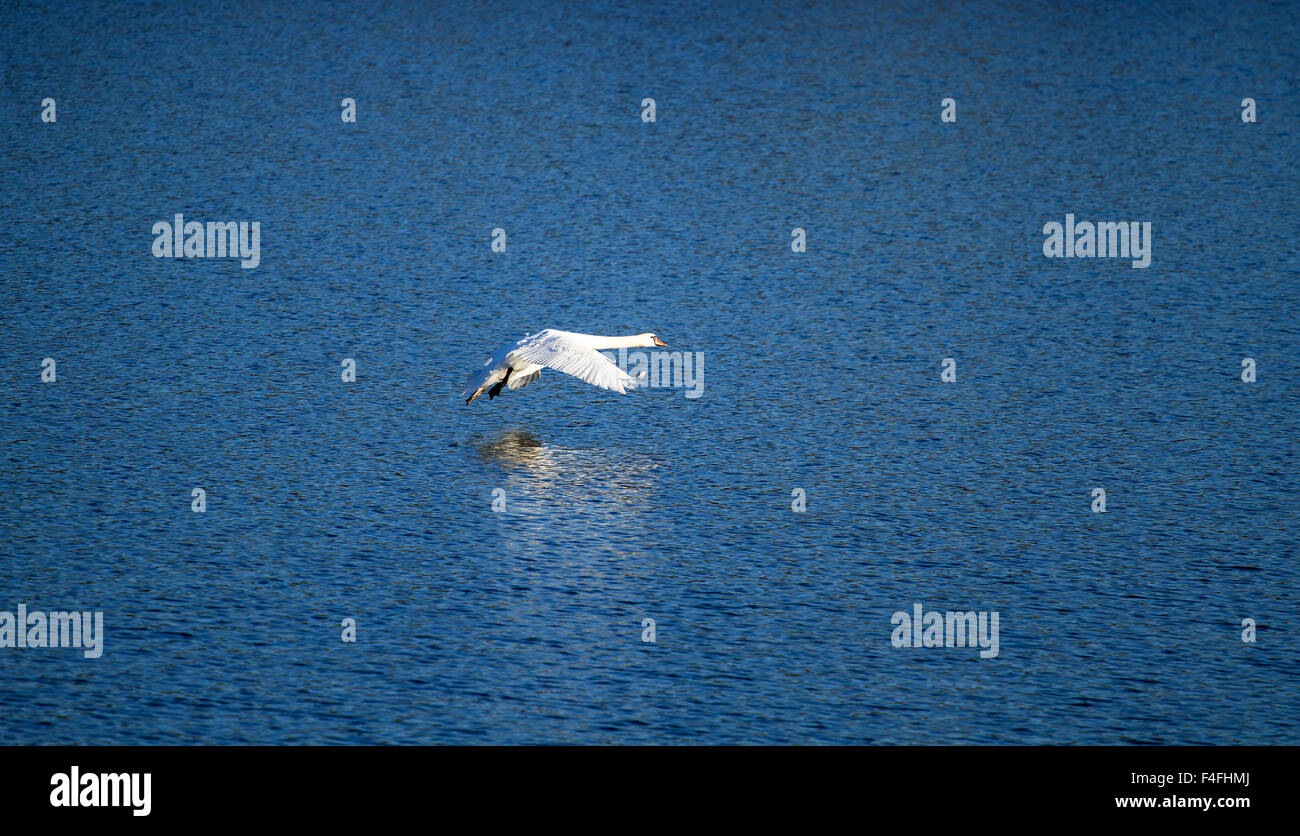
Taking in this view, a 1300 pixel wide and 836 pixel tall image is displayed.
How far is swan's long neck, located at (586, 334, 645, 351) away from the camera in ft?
68.0

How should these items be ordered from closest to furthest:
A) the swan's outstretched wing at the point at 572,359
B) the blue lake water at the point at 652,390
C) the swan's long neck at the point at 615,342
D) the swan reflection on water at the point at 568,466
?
1. the blue lake water at the point at 652,390
2. the swan reflection on water at the point at 568,466
3. the swan's outstretched wing at the point at 572,359
4. the swan's long neck at the point at 615,342

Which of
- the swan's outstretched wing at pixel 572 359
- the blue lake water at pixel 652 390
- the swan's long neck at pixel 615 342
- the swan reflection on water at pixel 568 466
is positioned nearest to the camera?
the blue lake water at pixel 652 390

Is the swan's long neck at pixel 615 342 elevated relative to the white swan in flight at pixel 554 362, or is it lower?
elevated

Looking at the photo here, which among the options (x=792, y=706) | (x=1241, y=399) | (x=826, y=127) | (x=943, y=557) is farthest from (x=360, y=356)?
(x=826, y=127)

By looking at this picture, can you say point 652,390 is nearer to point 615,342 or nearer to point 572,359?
point 615,342

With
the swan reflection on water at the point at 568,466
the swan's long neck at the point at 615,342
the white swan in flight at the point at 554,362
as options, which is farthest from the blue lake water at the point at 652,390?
the swan's long neck at the point at 615,342

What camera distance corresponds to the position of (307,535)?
706 inches

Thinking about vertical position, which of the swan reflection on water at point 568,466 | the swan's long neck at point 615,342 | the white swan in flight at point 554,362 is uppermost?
the swan's long neck at point 615,342

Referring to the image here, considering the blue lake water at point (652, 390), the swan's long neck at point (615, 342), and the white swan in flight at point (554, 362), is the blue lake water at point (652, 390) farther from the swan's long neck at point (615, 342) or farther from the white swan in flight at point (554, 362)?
the swan's long neck at point (615, 342)

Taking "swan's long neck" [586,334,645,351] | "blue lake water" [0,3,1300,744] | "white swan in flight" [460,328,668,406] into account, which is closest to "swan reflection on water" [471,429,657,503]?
"blue lake water" [0,3,1300,744]

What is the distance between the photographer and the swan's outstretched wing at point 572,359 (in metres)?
19.8

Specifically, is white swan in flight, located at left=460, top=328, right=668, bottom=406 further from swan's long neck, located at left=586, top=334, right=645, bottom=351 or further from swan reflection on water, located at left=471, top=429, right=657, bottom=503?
swan reflection on water, located at left=471, top=429, right=657, bottom=503

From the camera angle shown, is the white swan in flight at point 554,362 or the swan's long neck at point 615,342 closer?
the white swan in flight at point 554,362
